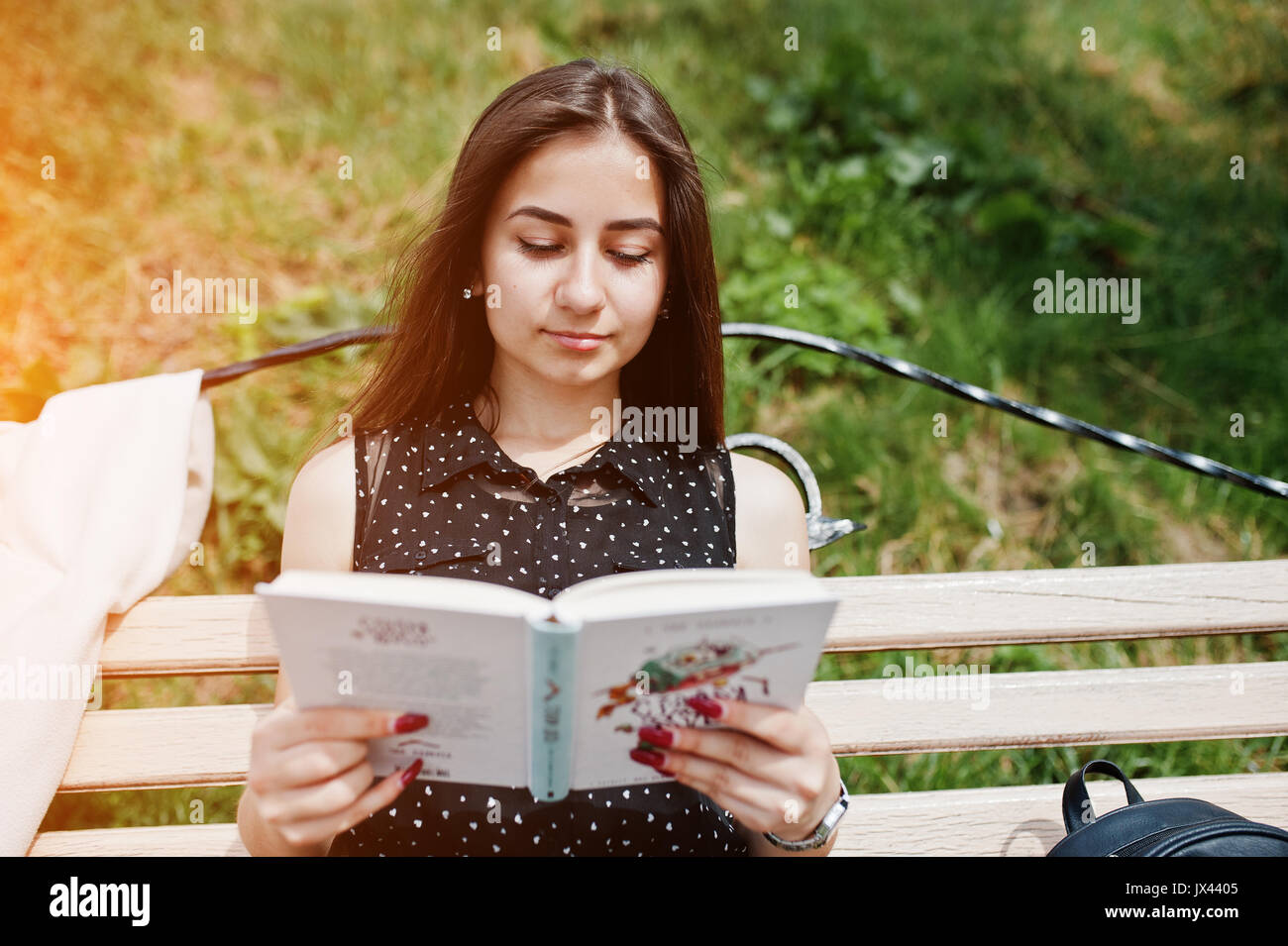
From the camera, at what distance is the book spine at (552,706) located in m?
1.15

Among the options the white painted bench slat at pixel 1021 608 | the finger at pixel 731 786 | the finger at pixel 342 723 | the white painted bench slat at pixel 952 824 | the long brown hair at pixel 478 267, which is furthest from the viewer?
the white painted bench slat at pixel 1021 608

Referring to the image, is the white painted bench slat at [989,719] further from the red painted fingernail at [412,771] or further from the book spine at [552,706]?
the book spine at [552,706]

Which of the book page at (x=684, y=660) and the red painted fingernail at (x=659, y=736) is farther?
the red painted fingernail at (x=659, y=736)

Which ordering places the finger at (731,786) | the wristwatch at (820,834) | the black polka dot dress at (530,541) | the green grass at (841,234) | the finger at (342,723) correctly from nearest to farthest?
1. the finger at (342,723)
2. the finger at (731,786)
3. the wristwatch at (820,834)
4. the black polka dot dress at (530,541)
5. the green grass at (841,234)

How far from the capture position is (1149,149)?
4.47m

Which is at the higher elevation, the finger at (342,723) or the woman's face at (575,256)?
the woman's face at (575,256)

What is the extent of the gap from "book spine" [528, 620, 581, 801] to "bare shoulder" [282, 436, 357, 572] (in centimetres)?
68

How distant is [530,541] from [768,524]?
47 centimetres

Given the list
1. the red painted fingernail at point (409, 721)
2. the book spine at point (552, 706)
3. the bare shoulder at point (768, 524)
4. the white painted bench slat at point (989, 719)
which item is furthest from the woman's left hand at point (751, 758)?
the white painted bench slat at point (989, 719)

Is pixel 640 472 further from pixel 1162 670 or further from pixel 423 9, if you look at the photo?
pixel 423 9

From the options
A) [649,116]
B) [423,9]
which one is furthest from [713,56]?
[649,116]

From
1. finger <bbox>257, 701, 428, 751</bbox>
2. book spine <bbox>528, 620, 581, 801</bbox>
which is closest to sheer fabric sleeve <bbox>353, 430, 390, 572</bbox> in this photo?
finger <bbox>257, 701, 428, 751</bbox>

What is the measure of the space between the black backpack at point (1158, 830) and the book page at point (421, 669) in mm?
1057

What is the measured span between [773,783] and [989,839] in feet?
2.82
